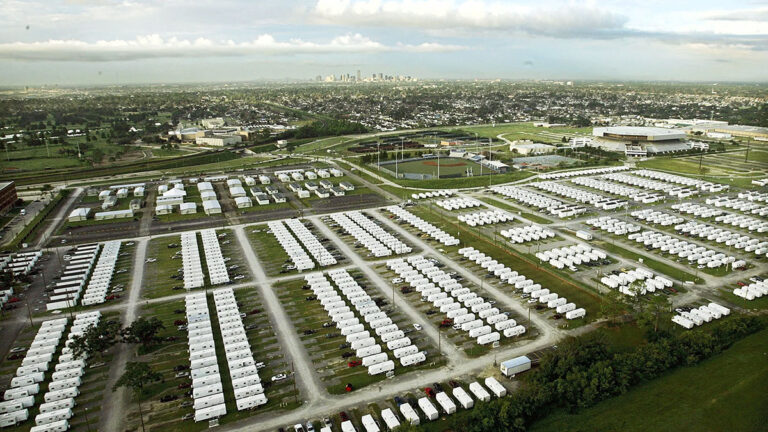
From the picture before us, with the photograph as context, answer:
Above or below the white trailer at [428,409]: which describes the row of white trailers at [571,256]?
above

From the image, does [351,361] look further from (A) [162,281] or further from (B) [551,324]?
(A) [162,281]

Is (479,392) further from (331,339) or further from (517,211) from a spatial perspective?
(517,211)

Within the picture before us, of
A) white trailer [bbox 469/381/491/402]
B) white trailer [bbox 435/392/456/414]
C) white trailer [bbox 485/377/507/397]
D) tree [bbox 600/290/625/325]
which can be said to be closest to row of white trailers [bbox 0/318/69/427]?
white trailer [bbox 435/392/456/414]

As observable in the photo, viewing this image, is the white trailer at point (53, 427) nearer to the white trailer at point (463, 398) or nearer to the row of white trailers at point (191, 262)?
the row of white trailers at point (191, 262)

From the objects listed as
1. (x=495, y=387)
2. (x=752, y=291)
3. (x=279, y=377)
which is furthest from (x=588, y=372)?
(x=752, y=291)

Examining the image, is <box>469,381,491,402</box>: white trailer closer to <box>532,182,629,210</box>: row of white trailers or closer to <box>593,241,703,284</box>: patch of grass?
<box>593,241,703,284</box>: patch of grass

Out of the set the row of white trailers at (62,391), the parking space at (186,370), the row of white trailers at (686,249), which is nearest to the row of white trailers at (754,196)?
the row of white trailers at (686,249)

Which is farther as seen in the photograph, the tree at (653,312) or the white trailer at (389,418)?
the tree at (653,312)
